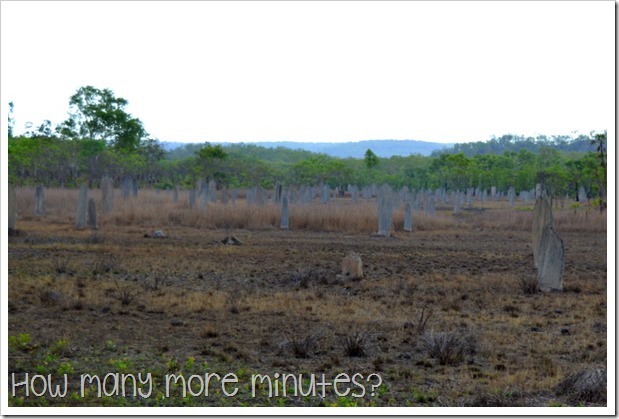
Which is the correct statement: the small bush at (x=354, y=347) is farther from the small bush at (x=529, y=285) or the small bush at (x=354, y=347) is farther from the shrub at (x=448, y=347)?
the small bush at (x=529, y=285)

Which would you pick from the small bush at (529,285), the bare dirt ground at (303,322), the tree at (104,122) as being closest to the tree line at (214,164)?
the tree at (104,122)

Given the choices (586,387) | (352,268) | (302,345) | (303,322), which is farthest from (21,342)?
(352,268)

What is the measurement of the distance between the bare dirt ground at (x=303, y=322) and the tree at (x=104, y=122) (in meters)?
19.5

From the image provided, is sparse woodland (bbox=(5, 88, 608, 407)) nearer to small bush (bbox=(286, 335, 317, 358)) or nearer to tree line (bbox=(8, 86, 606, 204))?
small bush (bbox=(286, 335, 317, 358))

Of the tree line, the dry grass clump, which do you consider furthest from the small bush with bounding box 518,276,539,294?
the tree line

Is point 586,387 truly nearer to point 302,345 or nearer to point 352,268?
point 302,345

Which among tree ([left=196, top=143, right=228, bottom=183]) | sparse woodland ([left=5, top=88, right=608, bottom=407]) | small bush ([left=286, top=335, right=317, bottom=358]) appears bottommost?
sparse woodland ([left=5, top=88, right=608, bottom=407])

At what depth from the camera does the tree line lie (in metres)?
39.2

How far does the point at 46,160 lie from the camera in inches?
1708

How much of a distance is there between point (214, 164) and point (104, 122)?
9576 millimetres

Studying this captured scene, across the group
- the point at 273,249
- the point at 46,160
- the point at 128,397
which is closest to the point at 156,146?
the point at 46,160

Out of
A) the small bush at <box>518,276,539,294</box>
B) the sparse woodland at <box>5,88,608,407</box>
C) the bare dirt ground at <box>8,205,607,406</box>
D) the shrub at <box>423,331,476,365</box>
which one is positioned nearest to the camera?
the bare dirt ground at <box>8,205,607,406</box>

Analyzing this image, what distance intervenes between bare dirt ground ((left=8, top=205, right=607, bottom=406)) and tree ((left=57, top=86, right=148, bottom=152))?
1946 cm

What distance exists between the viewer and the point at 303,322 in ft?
36.4
